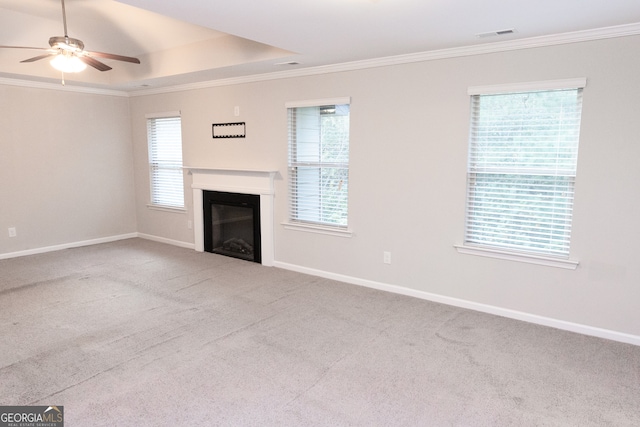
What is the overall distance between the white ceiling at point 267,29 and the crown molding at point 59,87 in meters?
0.17

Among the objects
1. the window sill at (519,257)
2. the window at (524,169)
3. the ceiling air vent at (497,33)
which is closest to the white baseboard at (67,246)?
the window sill at (519,257)

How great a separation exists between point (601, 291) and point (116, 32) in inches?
214

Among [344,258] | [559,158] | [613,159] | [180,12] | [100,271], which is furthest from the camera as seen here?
[100,271]

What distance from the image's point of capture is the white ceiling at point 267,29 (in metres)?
2.61

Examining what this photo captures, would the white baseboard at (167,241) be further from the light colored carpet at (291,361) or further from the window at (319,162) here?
the window at (319,162)

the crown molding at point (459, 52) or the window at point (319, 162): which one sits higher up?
the crown molding at point (459, 52)

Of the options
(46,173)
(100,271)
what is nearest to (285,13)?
(100,271)

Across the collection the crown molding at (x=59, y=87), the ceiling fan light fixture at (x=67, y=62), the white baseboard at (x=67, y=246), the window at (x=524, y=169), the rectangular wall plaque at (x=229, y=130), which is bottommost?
the white baseboard at (x=67, y=246)

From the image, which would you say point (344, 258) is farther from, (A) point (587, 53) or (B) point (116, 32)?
(B) point (116, 32)

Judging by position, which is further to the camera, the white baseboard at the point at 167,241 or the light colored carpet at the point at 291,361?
the white baseboard at the point at 167,241

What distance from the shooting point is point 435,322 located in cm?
349

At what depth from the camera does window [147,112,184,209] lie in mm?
6152

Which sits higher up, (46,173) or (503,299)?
(46,173)
